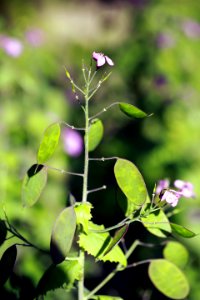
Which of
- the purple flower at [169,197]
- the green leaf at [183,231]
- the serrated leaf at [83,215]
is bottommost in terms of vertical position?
the green leaf at [183,231]

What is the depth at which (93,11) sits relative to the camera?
7.16 meters

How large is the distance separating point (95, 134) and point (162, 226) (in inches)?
8.9


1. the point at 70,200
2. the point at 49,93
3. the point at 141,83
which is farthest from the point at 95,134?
the point at 141,83

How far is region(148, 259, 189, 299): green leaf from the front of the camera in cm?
106

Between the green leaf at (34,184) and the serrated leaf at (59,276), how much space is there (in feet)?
0.46

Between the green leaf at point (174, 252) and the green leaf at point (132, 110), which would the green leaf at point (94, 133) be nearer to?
the green leaf at point (132, 110)

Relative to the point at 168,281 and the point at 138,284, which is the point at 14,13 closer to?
the point at 138,284

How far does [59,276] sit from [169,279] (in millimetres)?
225

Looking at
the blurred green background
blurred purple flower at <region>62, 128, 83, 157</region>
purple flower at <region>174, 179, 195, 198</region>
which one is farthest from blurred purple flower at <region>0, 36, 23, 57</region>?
purple flower at <region>174, 179, 195, 198</region>

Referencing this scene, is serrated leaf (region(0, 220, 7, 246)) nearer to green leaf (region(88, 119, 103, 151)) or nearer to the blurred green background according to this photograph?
green leaf (region(88, 119, 103, 151))

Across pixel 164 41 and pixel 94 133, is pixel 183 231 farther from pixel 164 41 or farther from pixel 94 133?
pixel 164 41

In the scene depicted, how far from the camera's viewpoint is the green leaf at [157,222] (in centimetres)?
101

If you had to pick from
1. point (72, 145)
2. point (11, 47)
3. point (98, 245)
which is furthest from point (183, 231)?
point (72, 145)

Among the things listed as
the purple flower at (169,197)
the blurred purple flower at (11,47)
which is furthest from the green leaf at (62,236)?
the blurred purple flower at (11,47)
